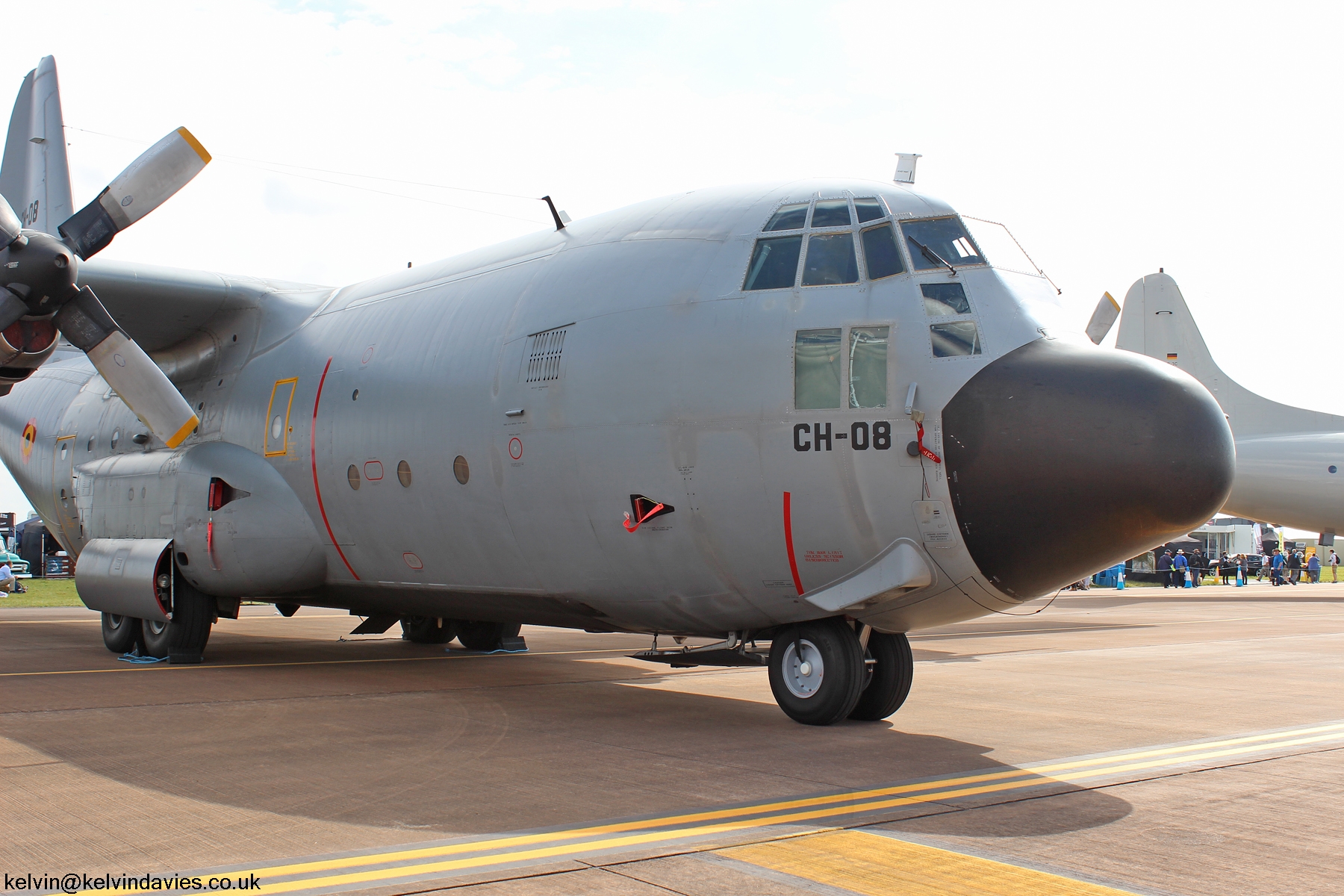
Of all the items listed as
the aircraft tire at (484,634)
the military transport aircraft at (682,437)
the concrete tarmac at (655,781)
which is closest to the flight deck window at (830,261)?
the military transport aircraft at (682,437)

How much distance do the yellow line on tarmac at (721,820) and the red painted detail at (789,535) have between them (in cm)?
207

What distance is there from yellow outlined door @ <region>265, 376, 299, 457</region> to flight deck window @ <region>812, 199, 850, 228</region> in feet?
23.7

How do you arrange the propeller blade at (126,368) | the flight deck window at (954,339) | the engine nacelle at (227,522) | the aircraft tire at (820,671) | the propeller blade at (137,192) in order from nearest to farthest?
the flight deck window at (954,339)
the aircraft tire at (820,671)
the propeller blade at (126,368)
the propeller blade at (137,192)
the engine nacelle at (227,522)

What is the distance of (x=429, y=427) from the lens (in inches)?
445

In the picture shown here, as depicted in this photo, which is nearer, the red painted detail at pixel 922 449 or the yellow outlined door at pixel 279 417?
the red painted detail at pixel 922 449

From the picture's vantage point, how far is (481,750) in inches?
328

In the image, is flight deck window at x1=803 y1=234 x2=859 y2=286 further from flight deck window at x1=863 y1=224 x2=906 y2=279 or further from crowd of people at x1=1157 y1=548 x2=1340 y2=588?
crowd of people at x1=1157 y1=548 x2=1340 y2=588

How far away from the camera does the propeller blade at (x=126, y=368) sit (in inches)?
469

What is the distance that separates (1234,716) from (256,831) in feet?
28.9

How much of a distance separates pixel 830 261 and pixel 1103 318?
2.84 meters

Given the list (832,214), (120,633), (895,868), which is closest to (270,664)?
(120,633)

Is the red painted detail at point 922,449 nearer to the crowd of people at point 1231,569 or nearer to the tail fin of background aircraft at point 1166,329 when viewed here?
the tail fin of background aircraft at point 1166,329

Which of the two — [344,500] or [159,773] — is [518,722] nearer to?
A: [159,773]

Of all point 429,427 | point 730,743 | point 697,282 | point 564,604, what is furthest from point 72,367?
point 730,743
